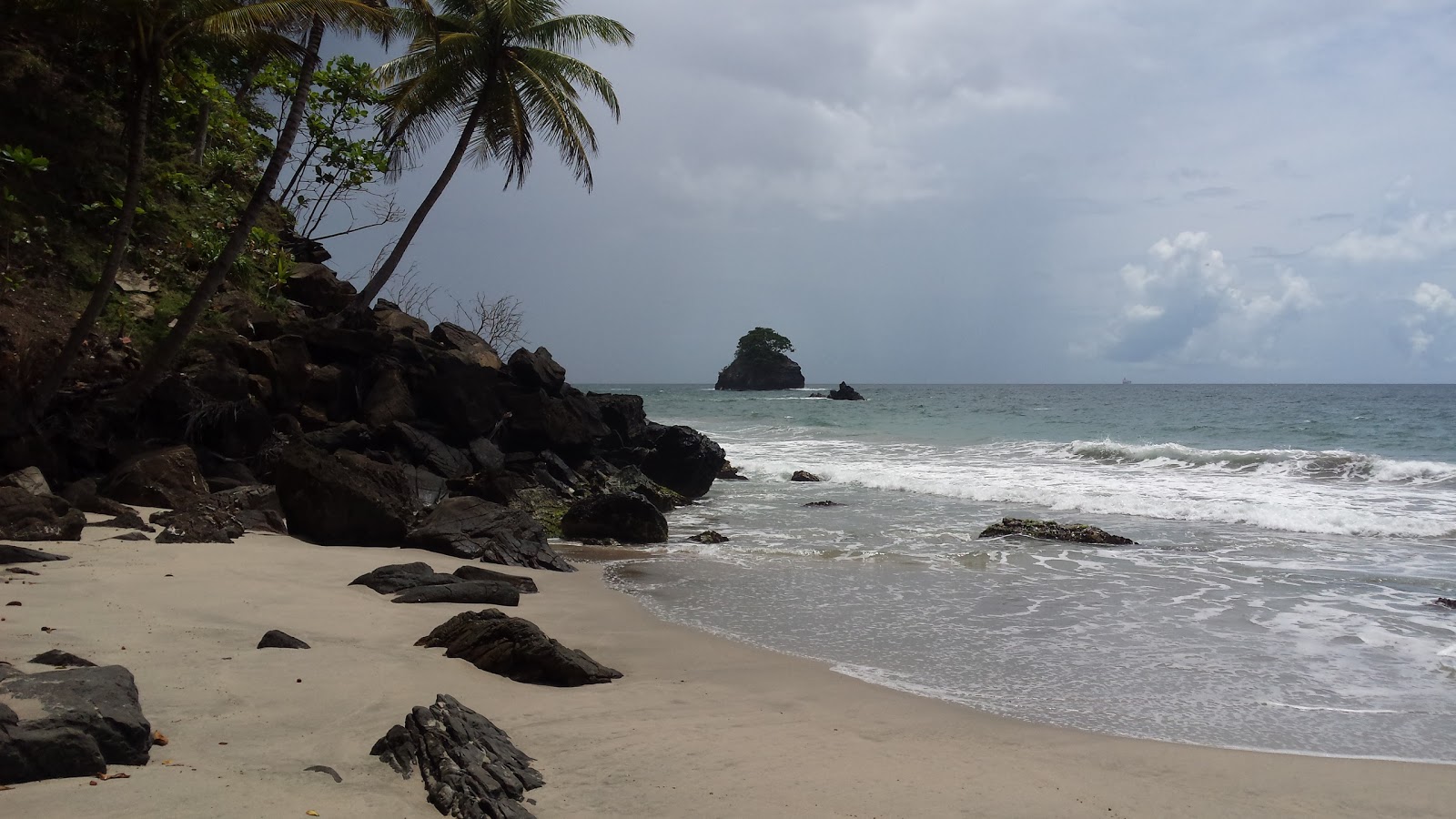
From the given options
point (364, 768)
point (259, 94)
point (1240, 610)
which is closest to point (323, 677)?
point (364, 768)

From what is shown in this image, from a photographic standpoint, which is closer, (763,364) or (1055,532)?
(1055,532)

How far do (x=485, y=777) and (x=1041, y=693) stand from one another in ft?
12.1

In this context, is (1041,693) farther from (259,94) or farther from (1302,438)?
(1302,438)

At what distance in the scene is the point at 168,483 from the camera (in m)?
9.69

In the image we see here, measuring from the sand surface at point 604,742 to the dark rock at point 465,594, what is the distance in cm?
63

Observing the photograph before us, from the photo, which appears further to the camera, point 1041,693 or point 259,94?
point 259,94

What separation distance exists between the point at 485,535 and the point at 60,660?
5809mm

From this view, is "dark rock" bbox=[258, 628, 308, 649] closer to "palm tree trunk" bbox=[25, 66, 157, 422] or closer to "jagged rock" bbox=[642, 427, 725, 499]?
"palm tree trunk" bbox=[25, 66, 157, 422]

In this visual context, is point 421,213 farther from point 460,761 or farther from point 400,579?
point 460,761

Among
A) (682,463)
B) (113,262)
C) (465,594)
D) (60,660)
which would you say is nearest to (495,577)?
(465,594)

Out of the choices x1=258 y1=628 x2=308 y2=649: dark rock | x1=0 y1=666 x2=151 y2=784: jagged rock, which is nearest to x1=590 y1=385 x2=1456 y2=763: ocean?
x1=258 y1=628 x2=308 y2=649: dark rock

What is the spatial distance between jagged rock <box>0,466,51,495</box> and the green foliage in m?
92.0

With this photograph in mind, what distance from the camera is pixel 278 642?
197 inches

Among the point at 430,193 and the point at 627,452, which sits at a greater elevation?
the point at 430,193
